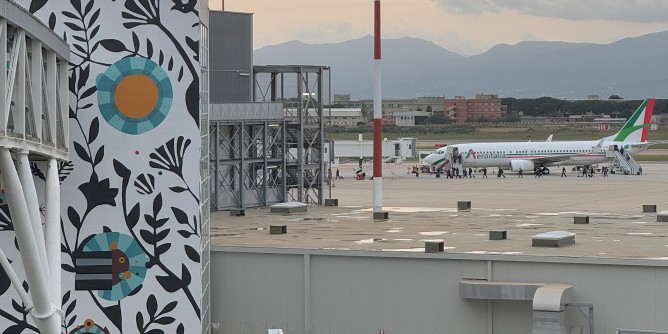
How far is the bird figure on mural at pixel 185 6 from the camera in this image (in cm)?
3338

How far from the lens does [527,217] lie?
49.1 metres

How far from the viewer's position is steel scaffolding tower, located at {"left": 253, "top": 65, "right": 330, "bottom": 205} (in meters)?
54.1

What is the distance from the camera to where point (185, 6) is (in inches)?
1315

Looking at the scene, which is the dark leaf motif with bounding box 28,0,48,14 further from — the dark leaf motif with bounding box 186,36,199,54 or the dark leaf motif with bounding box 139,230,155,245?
the dark leaf motif with bounding box 139,230,155,245

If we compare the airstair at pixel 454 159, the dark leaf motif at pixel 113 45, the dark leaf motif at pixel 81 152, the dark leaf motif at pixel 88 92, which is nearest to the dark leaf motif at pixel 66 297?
the dark leaf motif at pixel 81 152

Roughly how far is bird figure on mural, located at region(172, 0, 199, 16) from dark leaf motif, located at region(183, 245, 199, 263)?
5.94m

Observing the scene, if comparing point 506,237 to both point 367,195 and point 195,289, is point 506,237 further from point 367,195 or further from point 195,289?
point 367,195

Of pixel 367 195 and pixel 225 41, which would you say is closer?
pixel 225 41

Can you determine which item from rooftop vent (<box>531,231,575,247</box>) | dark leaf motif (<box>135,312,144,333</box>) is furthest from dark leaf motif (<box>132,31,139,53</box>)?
rooftop vent (<box>531,231,575,247</box>)

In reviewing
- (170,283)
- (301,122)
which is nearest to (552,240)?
(170,283)

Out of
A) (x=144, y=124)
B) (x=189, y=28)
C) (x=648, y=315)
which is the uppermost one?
(x=189, y=28)

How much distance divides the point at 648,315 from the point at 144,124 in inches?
518

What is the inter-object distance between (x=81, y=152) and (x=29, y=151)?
7.81 metres

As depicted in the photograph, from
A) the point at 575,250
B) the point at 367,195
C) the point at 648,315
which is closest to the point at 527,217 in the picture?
the point at 575,250
